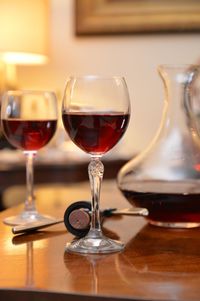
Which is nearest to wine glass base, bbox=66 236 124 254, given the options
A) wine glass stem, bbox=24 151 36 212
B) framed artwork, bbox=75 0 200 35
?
wine glass stem, bbox=24 151 36 212

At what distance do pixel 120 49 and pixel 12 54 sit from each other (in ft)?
1.70

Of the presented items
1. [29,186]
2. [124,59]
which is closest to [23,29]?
[124,59]

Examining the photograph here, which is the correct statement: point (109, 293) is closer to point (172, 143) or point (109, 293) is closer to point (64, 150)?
point (172, 143)

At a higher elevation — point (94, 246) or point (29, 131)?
point (29, 131)

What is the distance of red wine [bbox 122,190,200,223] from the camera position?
98 centimetres

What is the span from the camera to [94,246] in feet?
2.66

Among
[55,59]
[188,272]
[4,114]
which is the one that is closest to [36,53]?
[55,59]

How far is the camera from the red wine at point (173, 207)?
38.8 inches

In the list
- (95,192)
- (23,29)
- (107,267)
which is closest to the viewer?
(107,267)

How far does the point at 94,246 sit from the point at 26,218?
0.82ft

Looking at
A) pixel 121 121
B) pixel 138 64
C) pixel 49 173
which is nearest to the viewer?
pixel 121 121

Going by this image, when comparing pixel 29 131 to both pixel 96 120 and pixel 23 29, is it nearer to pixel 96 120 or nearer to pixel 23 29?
pixel 96 120

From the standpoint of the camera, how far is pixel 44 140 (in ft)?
3.47

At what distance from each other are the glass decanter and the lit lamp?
5.63ft
